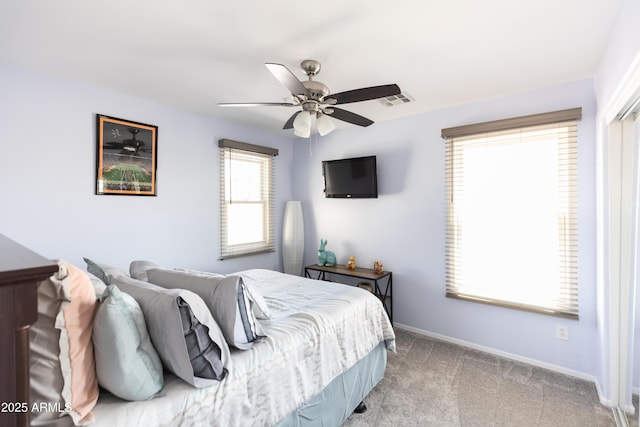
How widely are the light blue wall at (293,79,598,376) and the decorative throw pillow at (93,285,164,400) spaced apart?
2.84 metres

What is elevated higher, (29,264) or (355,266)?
(29,264)

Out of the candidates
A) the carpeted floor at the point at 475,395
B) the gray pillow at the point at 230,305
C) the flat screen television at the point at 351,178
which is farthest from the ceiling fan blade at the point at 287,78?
the carpeted floor at the point at 475,395

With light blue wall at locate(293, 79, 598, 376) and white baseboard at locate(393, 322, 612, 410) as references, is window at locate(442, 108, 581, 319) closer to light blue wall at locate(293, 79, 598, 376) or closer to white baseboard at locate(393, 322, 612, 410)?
light blue wall at locate(293, 79, 598, 376)

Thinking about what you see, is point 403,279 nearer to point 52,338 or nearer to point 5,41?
point 52,338

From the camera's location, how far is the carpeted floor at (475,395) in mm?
2049

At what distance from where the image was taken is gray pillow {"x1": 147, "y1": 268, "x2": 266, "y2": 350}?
4.86ft

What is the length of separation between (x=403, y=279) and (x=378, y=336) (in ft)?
4.29

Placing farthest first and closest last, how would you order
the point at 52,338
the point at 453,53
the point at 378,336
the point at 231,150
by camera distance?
the point at 231,150 < the point at 378,336 < the point at 453,53 < the point at 52,338

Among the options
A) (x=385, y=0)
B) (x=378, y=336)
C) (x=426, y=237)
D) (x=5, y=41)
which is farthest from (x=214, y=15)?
(x=426, y=237)

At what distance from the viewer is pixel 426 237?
3344 millimetres

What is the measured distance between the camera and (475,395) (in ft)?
7.58

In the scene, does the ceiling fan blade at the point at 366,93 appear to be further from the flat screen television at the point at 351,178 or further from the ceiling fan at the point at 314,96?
the flat screen television at the point at 351,178

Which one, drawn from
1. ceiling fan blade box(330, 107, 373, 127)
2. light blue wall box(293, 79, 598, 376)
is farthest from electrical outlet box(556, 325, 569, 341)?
ceiling fan blade box(330, 107, 373, 127)

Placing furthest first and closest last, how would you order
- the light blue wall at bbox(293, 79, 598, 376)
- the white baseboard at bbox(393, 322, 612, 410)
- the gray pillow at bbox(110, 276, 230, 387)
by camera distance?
the light blue wall at bbox(293, 79, 598, 376) → the white baseboard at bbox(393, 322, 612, 410) → the gray pillow at bbox(110, 276, 230, 387)
